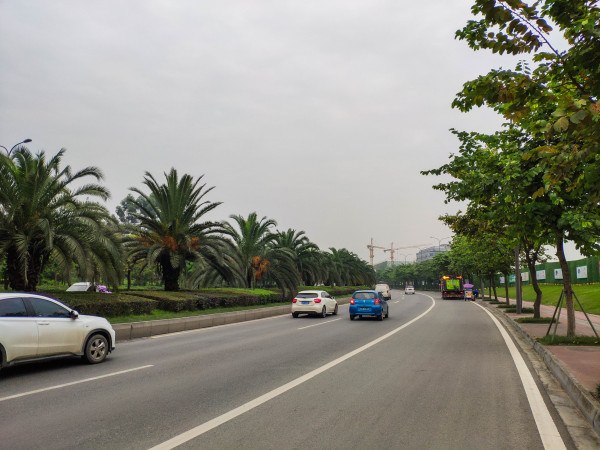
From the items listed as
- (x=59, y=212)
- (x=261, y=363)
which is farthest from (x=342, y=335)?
(x=59, y=212)

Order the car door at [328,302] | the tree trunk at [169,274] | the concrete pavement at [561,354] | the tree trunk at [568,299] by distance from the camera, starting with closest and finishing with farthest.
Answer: the concrete pavement at [561,354], the tree trunk at [568,299], the tree trunk at [169,274], the car door at [328,302]

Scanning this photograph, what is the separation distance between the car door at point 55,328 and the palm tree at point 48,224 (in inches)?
235

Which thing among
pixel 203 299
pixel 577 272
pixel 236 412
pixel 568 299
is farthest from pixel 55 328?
pixel 577 272

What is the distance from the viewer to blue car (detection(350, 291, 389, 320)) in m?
21.3

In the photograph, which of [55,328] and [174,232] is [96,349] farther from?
[174,232]

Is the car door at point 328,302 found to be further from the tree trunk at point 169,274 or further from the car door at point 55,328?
the car door at point 55,328

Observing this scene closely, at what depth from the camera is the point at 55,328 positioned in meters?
8.78

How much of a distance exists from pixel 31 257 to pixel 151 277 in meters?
55.3

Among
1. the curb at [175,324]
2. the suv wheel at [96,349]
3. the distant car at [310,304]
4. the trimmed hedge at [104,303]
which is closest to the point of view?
the suv wheel at [96,349]

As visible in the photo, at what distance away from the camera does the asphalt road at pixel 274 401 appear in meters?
4.83

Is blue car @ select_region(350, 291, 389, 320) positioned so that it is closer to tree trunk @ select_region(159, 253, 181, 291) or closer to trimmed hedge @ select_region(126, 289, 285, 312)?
trimmed hedge @ select_region(126, 289, 285, 312)

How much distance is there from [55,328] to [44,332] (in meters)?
0.26

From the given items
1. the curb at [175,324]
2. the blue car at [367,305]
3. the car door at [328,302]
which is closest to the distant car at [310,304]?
the car door at [328,302]

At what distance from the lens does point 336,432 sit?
5.01 m
